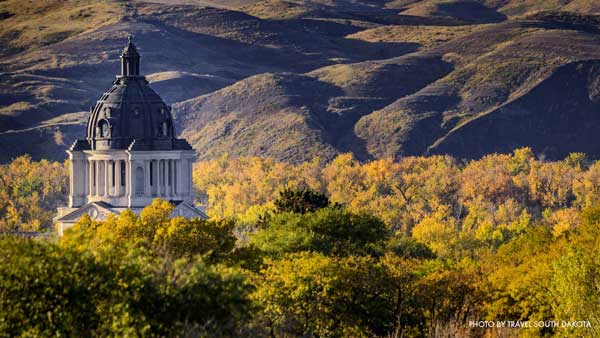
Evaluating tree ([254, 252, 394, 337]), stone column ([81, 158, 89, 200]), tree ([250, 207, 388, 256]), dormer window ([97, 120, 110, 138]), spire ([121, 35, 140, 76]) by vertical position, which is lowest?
stone column ([81, 158, 89, 200])

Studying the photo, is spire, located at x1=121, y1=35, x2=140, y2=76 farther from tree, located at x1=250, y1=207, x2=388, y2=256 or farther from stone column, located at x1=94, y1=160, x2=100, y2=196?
tree, located at x1=250, y1=207, x2=388, y2=256

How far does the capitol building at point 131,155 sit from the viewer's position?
175 metres

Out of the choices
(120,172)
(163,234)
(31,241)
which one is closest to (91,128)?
(120,172)

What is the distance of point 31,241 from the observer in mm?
64500

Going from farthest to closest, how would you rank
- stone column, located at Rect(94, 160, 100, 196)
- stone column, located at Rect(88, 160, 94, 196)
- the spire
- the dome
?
the spire, stone column, located at Rect(88, 160, 94, 196), stone column, located at Rect(94, 160, 100, 196), the dome

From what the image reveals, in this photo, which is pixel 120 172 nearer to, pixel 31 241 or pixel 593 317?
pixel 593 317

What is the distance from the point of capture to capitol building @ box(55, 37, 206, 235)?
574ft

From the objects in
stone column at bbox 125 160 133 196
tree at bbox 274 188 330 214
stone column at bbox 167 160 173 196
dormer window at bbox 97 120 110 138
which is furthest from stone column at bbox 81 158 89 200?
tree at bbox 274 188 330 214

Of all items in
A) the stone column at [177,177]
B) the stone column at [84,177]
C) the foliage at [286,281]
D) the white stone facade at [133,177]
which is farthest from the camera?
the stone column at [84,177]

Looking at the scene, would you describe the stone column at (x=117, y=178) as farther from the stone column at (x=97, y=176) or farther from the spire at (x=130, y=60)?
the spire at (x=130, y=60)

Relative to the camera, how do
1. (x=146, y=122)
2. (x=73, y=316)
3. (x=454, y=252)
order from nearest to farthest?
(x=73, y=316) < (x=454, y=252) < (x=146, y=122)

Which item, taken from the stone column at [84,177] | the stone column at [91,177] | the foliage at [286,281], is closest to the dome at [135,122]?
the stone column at [91,177]

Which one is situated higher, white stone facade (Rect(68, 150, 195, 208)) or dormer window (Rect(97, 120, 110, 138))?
dormer window (Rect(97, 120, 110, 138))

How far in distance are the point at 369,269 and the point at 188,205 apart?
74091 mm
